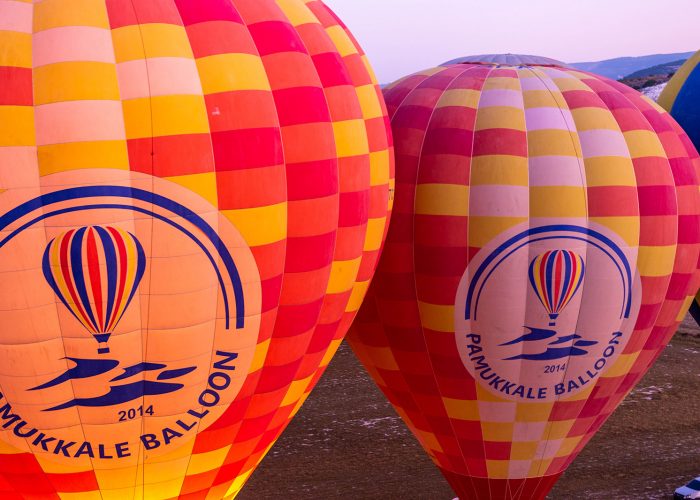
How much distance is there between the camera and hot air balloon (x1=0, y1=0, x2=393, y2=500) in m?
4.14

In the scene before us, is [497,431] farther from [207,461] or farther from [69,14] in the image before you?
[69,14]

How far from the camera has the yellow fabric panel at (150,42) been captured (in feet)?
14.1

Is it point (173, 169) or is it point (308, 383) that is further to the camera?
point (308, 383)

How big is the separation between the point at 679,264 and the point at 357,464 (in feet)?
18.6

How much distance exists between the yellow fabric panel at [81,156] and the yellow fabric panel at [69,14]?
0.65 m

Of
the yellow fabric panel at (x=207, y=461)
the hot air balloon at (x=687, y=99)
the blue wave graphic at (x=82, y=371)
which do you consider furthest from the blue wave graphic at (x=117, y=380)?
the hot air balloon at (x=687, y=99)

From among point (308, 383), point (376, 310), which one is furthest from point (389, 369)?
point (308, 383)

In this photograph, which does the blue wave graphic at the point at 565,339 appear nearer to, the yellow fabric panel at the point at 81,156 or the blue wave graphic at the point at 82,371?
the blue wave graphic at the point at 82,371

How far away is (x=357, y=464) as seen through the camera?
11141 mm

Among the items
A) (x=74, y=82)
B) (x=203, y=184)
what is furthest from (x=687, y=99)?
(x=74, y=82)

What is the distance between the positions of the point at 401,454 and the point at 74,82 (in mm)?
8364

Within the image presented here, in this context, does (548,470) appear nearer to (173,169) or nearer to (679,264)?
(679,264)

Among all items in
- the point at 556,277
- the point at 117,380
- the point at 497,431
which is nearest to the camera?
the point at 117,380

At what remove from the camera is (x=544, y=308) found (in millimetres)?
6477
